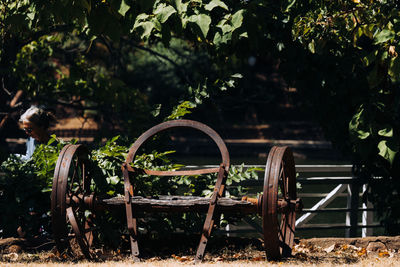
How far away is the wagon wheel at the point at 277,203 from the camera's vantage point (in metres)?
4.46

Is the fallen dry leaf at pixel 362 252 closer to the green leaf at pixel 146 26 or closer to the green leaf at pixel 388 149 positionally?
the green leaf at pixel 388 149

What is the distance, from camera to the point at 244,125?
40.5m

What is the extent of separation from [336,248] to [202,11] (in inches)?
95.8

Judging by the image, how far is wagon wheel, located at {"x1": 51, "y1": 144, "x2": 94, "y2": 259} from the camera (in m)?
4.65

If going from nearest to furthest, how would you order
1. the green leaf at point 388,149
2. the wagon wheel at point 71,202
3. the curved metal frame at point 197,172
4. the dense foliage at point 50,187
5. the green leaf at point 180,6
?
the wagon wheel at point 71,202
the curved metal frame at point 197,172
the green leaf at point 180,6
the dense foliage at point 50,187
the green leaf at point 388,149

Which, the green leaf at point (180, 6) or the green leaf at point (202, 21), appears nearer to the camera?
the green leaf at point (202, 21)

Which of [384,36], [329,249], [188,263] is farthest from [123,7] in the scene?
[329,249]

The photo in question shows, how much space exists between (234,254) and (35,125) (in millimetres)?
2336

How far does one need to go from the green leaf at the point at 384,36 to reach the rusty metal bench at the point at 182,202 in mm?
1320

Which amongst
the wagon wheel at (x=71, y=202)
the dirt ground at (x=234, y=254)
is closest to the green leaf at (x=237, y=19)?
the wagon wheel at (x=71, y=202)

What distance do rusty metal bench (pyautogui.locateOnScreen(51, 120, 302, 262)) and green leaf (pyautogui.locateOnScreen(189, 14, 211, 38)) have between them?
0.79 m

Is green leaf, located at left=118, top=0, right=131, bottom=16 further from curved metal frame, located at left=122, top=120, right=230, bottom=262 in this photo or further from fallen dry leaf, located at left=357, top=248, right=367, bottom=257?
fallen dry leaf, located at left=357, top=248, right=367, bottom=257

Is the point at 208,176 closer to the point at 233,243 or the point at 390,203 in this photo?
the point at 233,243

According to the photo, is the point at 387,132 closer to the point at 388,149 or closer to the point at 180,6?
the point at 388,149
